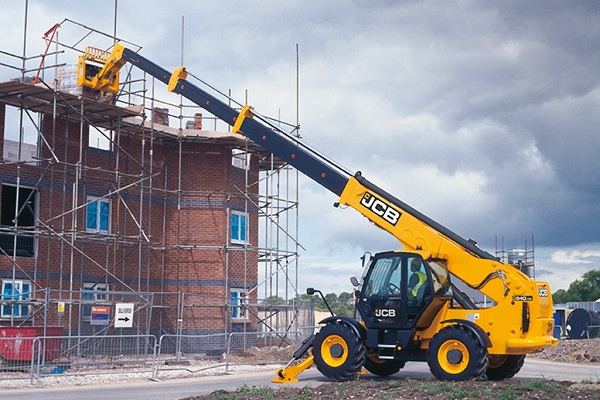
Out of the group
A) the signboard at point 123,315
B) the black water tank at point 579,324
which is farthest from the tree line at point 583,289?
the signboard at point 123,315

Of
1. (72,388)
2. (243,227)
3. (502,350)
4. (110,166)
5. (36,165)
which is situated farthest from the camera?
(243,227)

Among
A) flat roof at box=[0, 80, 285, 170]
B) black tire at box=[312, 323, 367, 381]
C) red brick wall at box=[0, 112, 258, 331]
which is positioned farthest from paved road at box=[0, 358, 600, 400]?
flat roof at box=[0, 80, 285, 170]

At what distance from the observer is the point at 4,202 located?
2695 centimetres

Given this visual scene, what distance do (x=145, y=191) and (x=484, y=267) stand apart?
1708 cm

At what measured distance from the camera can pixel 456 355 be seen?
16.3m

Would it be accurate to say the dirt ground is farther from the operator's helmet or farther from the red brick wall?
the red brick wall

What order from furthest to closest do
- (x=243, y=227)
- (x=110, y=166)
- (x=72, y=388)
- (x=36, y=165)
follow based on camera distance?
1. (x=243, y=227)
2. (x=110, y=166)
3. (x=36, y=165)
4. (x=72, y=388)

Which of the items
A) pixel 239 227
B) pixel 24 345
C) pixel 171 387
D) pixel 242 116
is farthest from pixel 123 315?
pixel 239 227

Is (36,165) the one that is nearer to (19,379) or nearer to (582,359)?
(19,379)

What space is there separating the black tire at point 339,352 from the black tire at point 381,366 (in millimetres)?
953

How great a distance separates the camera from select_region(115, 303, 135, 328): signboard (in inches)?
933

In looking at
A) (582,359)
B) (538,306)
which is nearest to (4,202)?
(538,306)

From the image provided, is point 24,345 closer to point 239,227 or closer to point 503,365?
point 503,365

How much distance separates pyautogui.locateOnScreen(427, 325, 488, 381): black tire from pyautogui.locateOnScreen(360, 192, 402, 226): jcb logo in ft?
9.42
